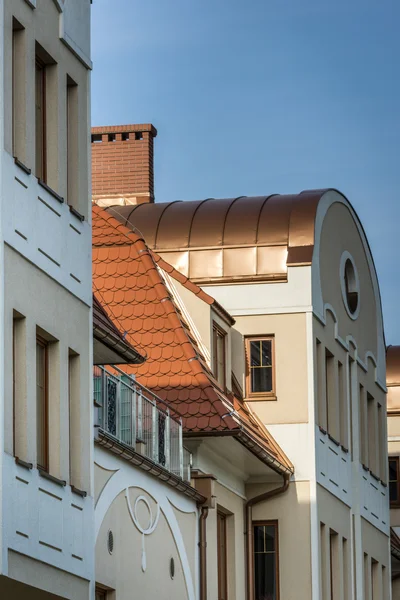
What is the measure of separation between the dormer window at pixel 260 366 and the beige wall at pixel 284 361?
0.11m

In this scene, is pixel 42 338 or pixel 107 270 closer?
pixel 42 338

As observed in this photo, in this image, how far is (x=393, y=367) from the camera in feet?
156

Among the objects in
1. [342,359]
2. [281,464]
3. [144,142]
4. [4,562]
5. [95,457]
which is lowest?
[4,562]

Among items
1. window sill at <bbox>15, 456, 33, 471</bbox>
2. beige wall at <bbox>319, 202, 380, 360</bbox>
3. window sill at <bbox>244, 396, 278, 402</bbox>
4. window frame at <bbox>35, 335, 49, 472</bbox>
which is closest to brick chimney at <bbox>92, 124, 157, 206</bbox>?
beige wall at <bbox>319, 202, 380, 360</bbox>

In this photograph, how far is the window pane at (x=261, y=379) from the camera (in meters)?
31.6

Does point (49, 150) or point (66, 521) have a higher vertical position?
point (49, 150)

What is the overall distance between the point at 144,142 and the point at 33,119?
21.6 m

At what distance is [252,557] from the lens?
30.0m

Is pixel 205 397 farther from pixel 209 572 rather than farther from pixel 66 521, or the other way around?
pixel 66 521

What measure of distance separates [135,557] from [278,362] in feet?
31.9

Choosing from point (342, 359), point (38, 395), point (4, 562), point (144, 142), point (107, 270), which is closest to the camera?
point (4, 562)

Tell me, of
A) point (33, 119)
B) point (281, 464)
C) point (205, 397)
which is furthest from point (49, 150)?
point (281, 464)

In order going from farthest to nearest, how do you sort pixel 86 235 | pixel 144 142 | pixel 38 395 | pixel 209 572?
1. pixel 144 142
2. pixel 209 572
3. pixel 86 235
4. pixel 38 395

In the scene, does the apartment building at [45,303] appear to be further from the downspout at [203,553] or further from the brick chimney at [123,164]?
the brick chimney at [123,164]
